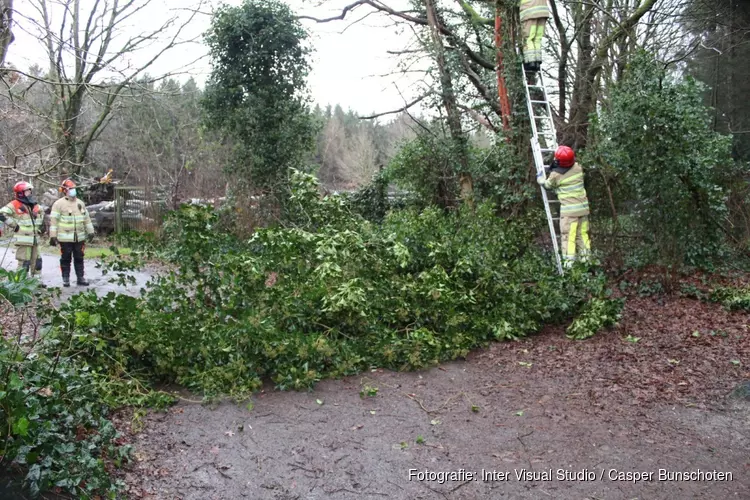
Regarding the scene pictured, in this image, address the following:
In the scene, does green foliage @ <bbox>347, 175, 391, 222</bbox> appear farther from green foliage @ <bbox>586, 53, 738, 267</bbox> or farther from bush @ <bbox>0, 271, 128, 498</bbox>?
bush @ <bbox>0, 271, 128, 498</bbox>

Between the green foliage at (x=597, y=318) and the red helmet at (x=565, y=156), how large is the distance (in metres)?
2.10

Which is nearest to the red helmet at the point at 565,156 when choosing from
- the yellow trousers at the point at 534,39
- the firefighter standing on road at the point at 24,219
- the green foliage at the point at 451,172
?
the green foliage at the point at 451,172

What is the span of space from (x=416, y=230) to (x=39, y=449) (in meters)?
5.01

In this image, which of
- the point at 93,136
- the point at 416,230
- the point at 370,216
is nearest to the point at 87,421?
the point at 416,230

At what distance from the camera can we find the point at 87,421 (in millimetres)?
3838

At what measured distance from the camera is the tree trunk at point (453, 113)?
10.5 metres

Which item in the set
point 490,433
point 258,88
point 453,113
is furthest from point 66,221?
point 490,433

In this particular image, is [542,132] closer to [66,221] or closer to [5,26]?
[5,26]

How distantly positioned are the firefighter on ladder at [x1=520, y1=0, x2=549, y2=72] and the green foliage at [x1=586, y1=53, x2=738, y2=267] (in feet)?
4.57

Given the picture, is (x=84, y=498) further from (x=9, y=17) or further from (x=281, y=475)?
(x=9, y=17)

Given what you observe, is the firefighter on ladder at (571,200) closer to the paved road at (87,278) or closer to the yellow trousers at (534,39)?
the yellow trousers at (534,39)

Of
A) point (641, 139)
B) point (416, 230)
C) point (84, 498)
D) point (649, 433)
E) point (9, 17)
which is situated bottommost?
point (649, 433)

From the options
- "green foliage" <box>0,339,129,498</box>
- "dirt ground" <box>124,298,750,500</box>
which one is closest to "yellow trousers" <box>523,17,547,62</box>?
"dirt ground" <box>124,298,750,500</box>

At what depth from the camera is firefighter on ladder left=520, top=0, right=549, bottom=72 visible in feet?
28.8
